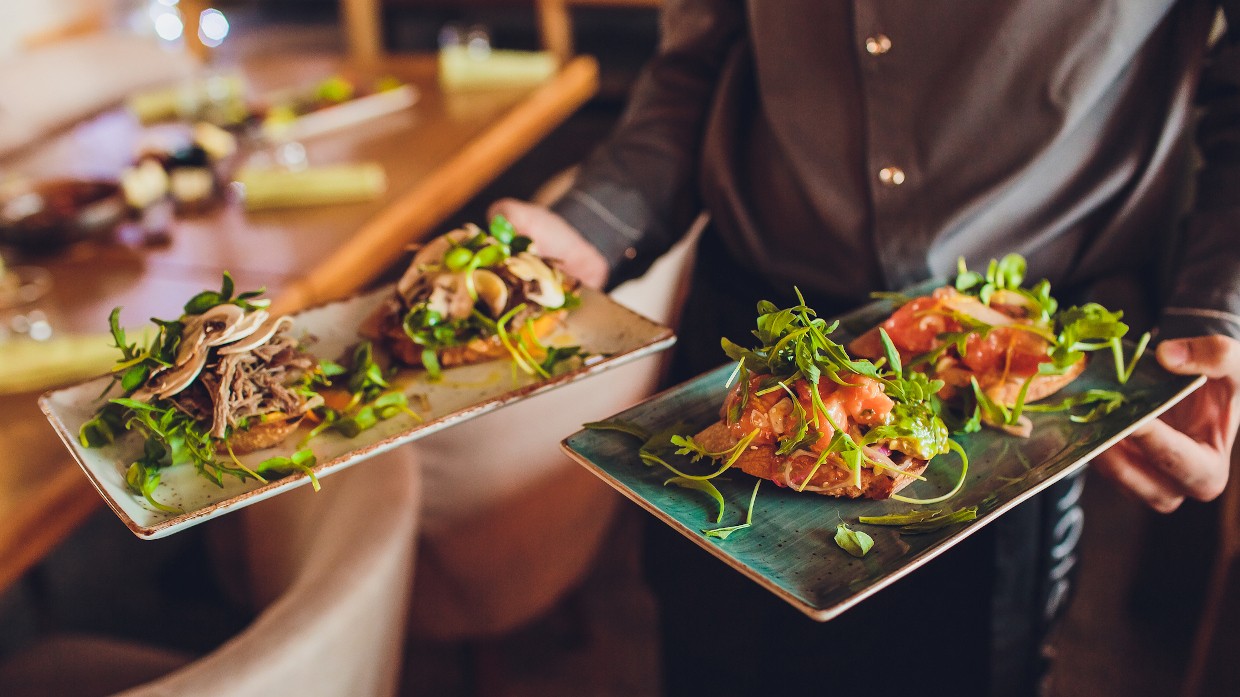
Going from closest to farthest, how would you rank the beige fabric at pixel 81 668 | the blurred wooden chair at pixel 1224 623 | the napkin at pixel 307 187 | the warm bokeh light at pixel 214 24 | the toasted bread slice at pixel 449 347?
1. the toasted bread slice at pixel 449 347
2. the beige fabric at pixel 81 668
3. the blurred wooden chair at pixel 1224 623
4. the napkin at pixel 307 187
5. the warm bokeh light at pixel 214 24

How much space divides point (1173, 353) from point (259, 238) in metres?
2.04

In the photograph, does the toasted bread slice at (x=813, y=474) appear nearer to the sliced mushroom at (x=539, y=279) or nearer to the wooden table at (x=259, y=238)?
the sliced mushroom at (x=539, y=279)

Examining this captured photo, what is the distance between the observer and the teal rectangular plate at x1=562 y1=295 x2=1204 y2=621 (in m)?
0.96

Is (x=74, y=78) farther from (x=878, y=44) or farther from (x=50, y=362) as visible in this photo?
(x=878, y=44)

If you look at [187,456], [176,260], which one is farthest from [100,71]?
[187,456]

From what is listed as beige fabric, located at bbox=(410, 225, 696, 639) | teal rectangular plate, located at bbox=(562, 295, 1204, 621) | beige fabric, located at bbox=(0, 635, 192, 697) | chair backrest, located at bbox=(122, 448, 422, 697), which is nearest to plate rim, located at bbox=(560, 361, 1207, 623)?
teal rectangular plate, located at bbox=(562, 295, 1204, 621)

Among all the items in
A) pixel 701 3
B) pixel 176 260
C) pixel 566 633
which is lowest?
pixel 566 633

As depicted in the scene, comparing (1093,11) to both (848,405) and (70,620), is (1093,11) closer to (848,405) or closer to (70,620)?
(848,405)

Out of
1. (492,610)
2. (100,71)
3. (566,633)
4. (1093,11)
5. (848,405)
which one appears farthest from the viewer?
(100,71)

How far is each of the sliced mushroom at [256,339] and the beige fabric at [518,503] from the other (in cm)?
60

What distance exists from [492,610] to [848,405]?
1.26m

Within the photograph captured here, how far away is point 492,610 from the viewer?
213cm

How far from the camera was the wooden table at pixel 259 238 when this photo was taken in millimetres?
1572

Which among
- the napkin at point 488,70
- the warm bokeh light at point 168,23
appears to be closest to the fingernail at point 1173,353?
the napkin at point 488,70
